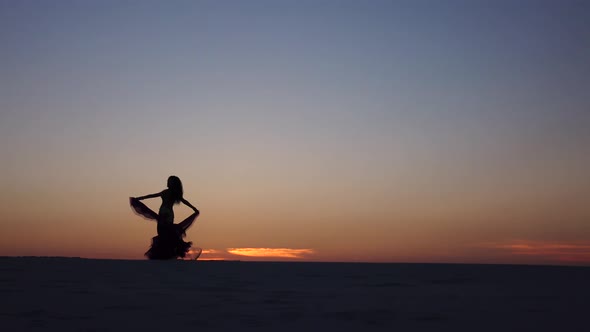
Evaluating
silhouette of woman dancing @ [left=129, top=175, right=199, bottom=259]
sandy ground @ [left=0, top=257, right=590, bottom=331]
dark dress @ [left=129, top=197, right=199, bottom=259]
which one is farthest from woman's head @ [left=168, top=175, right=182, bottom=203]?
sandy ground @ [left=0, top=257, right=590, bottom=331]

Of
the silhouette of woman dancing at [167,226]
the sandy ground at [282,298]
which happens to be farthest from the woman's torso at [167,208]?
the sandy ground at [282,298]

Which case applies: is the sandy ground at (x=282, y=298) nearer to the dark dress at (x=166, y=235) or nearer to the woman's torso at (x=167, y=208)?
the woman's torso at (x=167, y=208)

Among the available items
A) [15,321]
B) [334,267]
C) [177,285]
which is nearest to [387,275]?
[334,267]

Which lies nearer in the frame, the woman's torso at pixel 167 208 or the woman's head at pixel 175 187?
the woman's head at pixel 175 187

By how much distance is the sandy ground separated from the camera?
273 inches

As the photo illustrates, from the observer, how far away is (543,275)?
12.9 m

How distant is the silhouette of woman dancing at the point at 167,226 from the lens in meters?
17.0

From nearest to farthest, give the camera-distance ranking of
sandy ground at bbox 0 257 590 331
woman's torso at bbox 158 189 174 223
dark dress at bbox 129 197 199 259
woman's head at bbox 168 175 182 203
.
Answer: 1. sandy ground at bbox 0 257 590 331
2. woman's head at bbox 168 175 182 203
3. woman's torso at bbox 158 189 174 223
4. dark dress at bbox 129 197 199 259

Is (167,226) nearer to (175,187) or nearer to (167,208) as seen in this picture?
(167,208)

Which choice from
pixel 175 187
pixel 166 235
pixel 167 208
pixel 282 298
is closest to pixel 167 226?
pixel 166 235

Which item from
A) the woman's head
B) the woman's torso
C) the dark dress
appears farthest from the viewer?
the dark dress

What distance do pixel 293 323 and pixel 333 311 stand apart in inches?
37.2

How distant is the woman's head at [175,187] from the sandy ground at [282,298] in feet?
10.8

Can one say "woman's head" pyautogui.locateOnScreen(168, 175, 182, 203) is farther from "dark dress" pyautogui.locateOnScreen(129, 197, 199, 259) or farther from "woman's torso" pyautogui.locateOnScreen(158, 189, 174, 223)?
"dark dress" pyautogui.locateOnScreen(129, 197, 199, 259)
